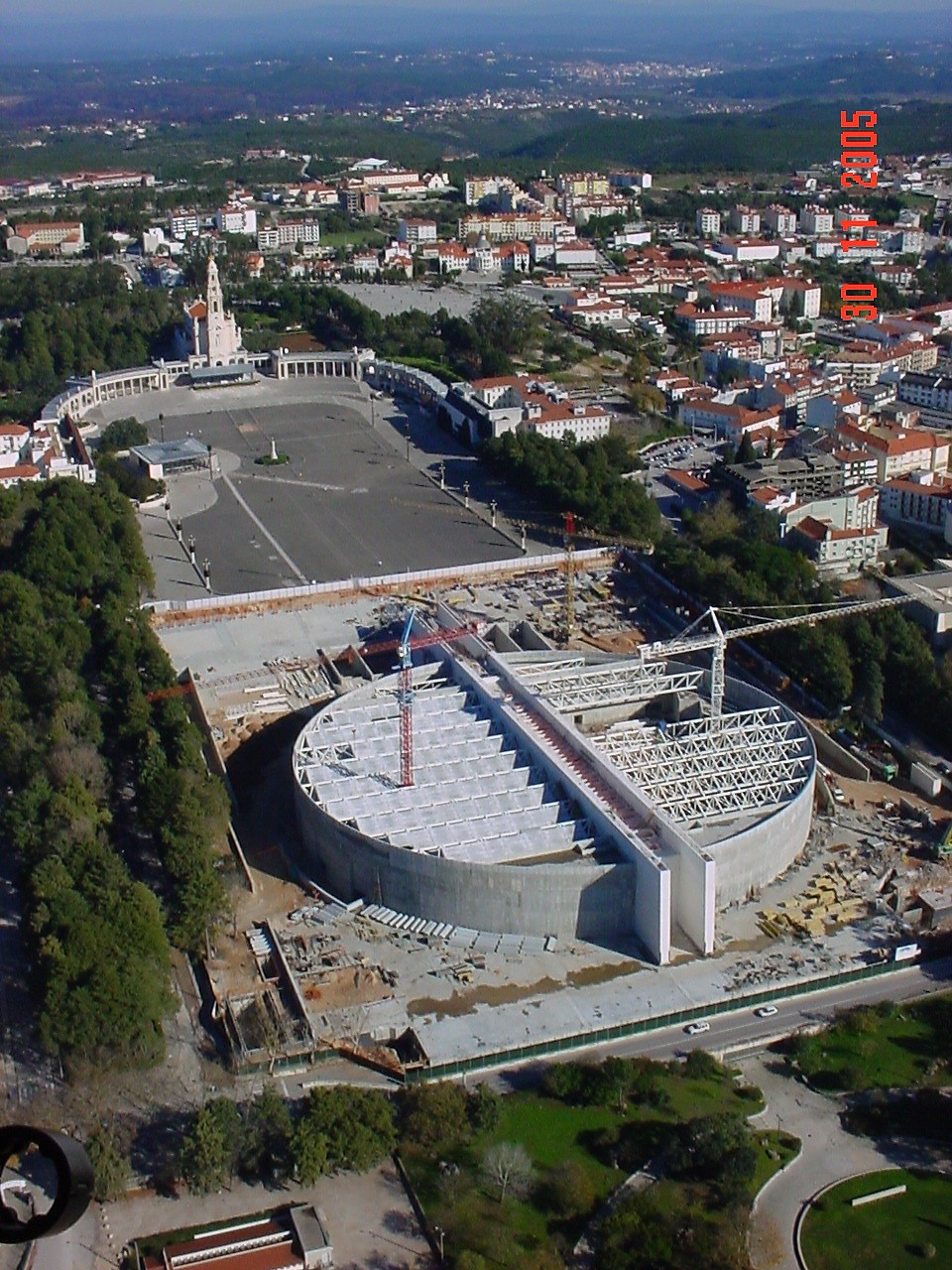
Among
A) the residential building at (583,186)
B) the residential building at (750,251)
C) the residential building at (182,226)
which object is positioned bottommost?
the residential building at (750,251)

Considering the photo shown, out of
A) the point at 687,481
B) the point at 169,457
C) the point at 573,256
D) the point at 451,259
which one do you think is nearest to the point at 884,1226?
the point at 687,481

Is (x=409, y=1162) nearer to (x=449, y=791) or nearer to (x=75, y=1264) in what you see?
(x=75, y=1264)

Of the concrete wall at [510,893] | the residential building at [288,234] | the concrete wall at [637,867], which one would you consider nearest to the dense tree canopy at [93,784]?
the concrete wall at [510,893]

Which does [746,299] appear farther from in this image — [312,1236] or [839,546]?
[312,1236]

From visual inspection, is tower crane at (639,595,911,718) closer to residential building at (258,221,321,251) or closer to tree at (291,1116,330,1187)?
tree at (291,1116,330,1187)

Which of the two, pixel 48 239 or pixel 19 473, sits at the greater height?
pixel 48 239

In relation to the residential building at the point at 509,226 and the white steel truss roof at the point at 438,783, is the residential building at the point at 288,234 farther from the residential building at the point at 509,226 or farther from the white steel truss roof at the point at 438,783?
the white steel truss roof at the point at 438,783

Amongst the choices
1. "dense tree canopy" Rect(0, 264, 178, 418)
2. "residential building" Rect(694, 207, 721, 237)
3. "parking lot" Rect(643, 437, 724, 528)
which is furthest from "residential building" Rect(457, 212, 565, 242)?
"parking lot" Rect(643, 437, 724, 528)
